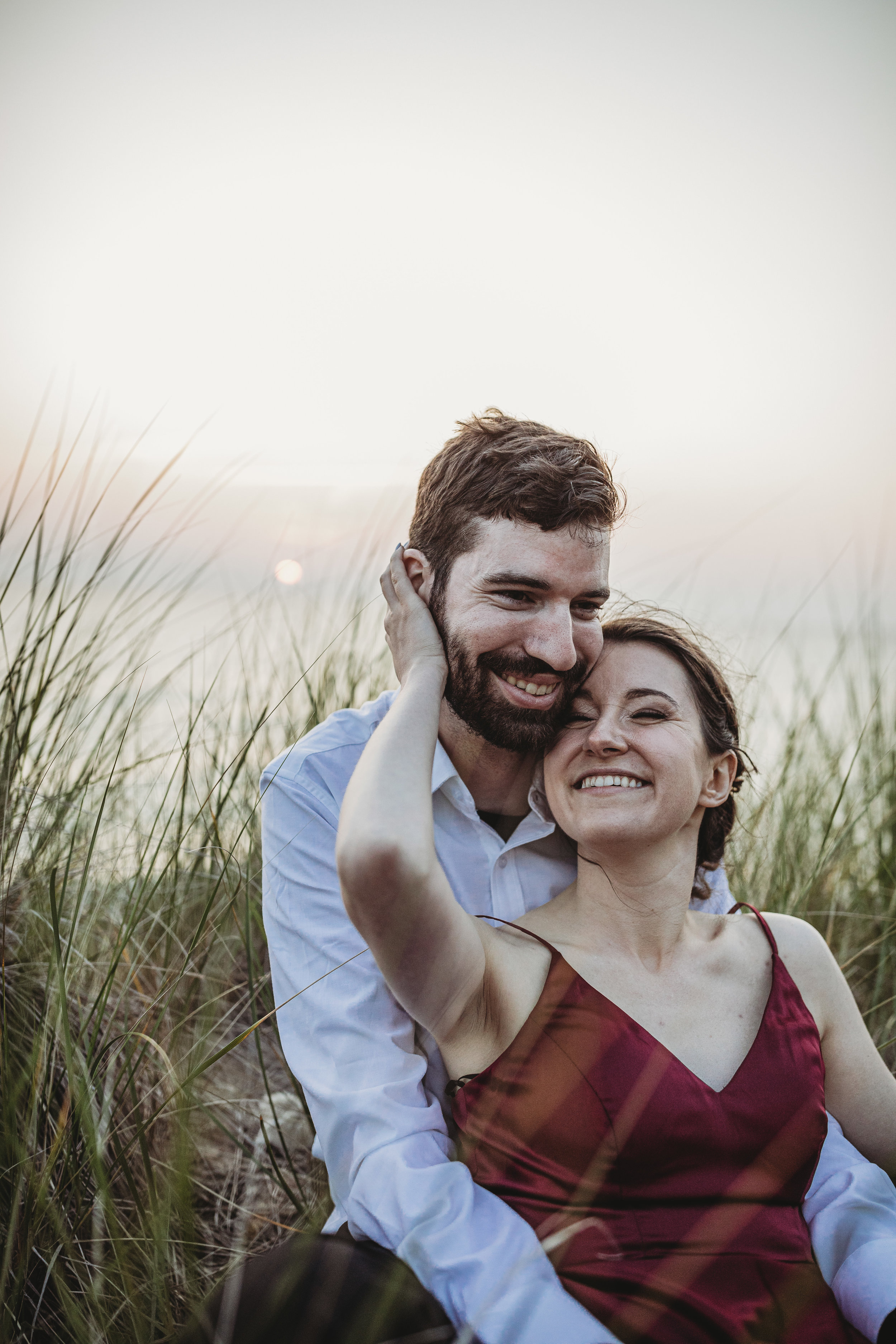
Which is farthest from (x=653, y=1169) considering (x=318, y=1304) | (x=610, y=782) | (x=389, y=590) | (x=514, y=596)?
(x=389, y=590)

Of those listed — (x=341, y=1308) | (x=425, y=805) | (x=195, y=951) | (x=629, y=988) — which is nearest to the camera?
(x=341, y=1308)

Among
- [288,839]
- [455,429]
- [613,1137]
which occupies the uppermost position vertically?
[455,429]

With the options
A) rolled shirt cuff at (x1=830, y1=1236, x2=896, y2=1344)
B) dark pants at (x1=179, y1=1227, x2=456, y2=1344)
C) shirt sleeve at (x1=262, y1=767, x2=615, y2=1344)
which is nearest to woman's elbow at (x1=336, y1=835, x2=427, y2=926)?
shirt sleeve at (x1=262, y1=767, x2=615, y2=1344)

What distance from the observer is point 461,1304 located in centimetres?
166

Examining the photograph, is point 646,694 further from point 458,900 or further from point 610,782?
point 458,900

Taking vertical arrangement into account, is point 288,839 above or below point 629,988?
above

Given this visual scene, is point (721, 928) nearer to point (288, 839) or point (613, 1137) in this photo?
point (613, 1137)

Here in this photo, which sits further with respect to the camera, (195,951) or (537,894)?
(195,951)

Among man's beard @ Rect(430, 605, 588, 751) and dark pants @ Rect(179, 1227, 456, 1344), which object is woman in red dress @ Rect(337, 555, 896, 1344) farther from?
dark pants @ Rect(179, 1227, 456, 1344)

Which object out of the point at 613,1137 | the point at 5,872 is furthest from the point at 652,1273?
the point at 5,872

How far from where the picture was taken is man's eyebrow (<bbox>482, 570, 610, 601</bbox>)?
2.40 metres

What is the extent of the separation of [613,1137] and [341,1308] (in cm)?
61

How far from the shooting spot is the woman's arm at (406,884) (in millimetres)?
1680

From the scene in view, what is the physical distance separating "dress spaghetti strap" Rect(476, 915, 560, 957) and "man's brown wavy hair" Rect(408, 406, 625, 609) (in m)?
0.89
